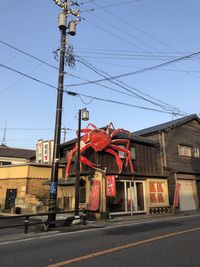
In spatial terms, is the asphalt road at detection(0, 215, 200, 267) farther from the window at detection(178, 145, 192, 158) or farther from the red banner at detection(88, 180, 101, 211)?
the window at detection(178, 145, 192, 158)

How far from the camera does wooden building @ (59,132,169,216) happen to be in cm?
1905

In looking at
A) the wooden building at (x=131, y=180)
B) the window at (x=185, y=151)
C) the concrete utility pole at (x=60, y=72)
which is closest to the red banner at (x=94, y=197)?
the wooden building at (x=131, y=180)

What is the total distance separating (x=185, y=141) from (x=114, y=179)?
11813mm

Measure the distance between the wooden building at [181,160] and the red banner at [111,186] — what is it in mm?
6610

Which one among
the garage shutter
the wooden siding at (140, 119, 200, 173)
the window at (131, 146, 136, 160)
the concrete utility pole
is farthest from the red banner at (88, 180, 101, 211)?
the garage shutter

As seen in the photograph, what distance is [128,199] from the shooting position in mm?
20062

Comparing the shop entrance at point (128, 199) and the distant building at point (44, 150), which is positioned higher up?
the distant building at point (44, 150)

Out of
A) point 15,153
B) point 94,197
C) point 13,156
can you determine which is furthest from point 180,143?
point 15,153

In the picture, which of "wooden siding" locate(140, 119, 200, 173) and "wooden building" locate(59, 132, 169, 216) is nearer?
"wooden building" locate(59, 132, 169, 216)

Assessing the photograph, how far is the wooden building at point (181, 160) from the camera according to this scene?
23.2 meters

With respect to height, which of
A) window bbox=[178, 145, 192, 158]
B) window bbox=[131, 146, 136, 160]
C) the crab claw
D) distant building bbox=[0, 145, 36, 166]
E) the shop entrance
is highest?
distant building bbox=[0, 145, 36, 166]

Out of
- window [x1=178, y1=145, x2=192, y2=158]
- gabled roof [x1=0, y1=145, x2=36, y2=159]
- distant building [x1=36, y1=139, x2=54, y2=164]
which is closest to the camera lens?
distant building [x1=36, y1=139, x2=54, y2=164]

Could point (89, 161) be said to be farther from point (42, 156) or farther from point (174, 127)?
point (174, 127)

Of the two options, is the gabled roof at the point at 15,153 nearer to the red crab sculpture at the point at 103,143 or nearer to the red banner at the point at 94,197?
the red crab sculpture at the point at 103,143
